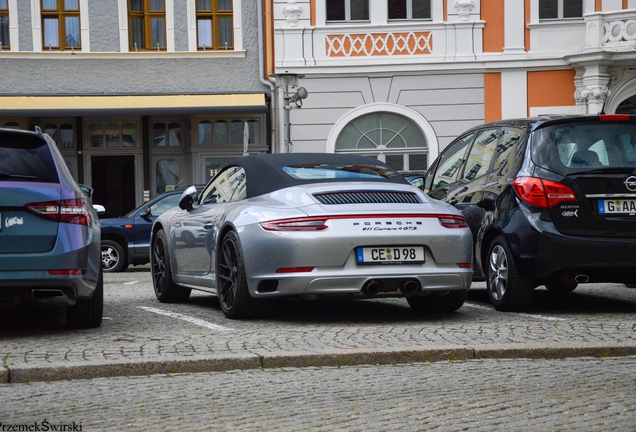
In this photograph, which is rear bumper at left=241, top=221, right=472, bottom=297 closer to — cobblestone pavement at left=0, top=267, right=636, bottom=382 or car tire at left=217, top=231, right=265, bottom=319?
car tire at left=217, top=231, right=265, bottom=319

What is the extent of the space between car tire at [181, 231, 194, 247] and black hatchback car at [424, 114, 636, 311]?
99.6 inches

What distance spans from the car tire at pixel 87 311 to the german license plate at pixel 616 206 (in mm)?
3856

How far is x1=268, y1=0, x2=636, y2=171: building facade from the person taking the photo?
2581 cm

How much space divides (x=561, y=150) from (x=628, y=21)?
17949 mm

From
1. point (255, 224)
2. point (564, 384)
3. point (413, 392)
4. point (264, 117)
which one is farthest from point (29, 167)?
point (264, 117)

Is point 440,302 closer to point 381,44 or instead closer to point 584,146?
point 584,146

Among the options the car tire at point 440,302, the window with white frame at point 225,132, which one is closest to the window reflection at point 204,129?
the window with white frame at point 225,132

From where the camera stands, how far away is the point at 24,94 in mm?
25938

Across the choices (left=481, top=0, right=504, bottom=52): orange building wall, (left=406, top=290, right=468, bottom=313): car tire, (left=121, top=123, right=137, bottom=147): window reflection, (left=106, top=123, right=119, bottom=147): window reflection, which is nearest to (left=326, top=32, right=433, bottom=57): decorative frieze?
(left=481, top=0, right=504, bottom=52): orange building wall

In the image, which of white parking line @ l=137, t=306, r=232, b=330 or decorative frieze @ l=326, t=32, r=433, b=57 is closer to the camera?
white parking line @ l=137, t=306, r=232, b=330

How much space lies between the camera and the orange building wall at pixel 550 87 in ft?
86.1

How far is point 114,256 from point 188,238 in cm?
1032

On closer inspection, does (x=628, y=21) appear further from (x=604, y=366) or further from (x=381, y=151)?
(x=604, y=366)

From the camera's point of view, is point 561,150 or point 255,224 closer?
point 255,224
